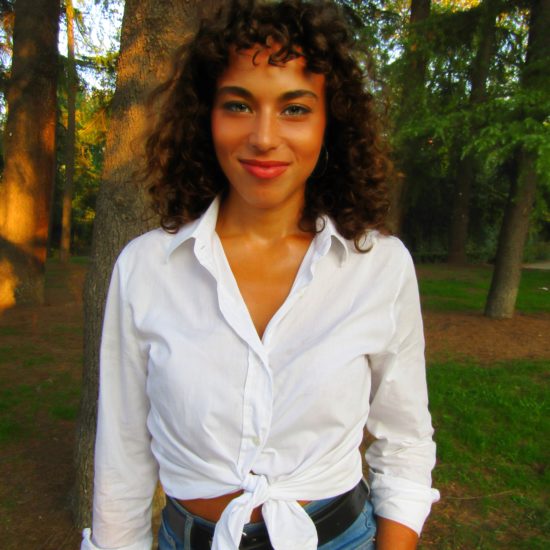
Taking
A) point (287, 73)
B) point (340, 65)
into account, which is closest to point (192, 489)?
point (287, 73)

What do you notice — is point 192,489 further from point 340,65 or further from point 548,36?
point 548,36

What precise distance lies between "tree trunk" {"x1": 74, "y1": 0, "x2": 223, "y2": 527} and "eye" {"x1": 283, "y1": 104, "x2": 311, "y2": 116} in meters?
1.71

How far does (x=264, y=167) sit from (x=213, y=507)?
2.85 feet

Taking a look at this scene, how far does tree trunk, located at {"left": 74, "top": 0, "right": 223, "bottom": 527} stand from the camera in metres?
3.12

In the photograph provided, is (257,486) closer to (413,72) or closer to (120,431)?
(120,431)

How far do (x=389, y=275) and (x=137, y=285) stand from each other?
66 cm

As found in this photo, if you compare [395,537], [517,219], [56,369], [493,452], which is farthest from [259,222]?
[517,219]

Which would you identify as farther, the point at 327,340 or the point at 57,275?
the point at 57,275

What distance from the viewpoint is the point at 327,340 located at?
1.43 metres

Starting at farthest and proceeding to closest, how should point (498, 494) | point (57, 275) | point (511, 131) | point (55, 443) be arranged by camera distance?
point (57, 275) → point (511, 131) → point (55, 443) → point (498, 494)

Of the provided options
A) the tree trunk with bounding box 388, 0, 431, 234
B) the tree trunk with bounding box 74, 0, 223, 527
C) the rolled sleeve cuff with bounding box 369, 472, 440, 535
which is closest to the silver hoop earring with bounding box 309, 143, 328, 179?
the rolled sleeve cuff with bounding box 369, 472, 440, 535

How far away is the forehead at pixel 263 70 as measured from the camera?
4.97ft

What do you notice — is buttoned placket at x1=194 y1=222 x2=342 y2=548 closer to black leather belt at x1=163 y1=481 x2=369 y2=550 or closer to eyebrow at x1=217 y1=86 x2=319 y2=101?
black leather belt at x1=163 y1=481 x2=369 y2=550

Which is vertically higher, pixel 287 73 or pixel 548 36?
pixel 548 36
